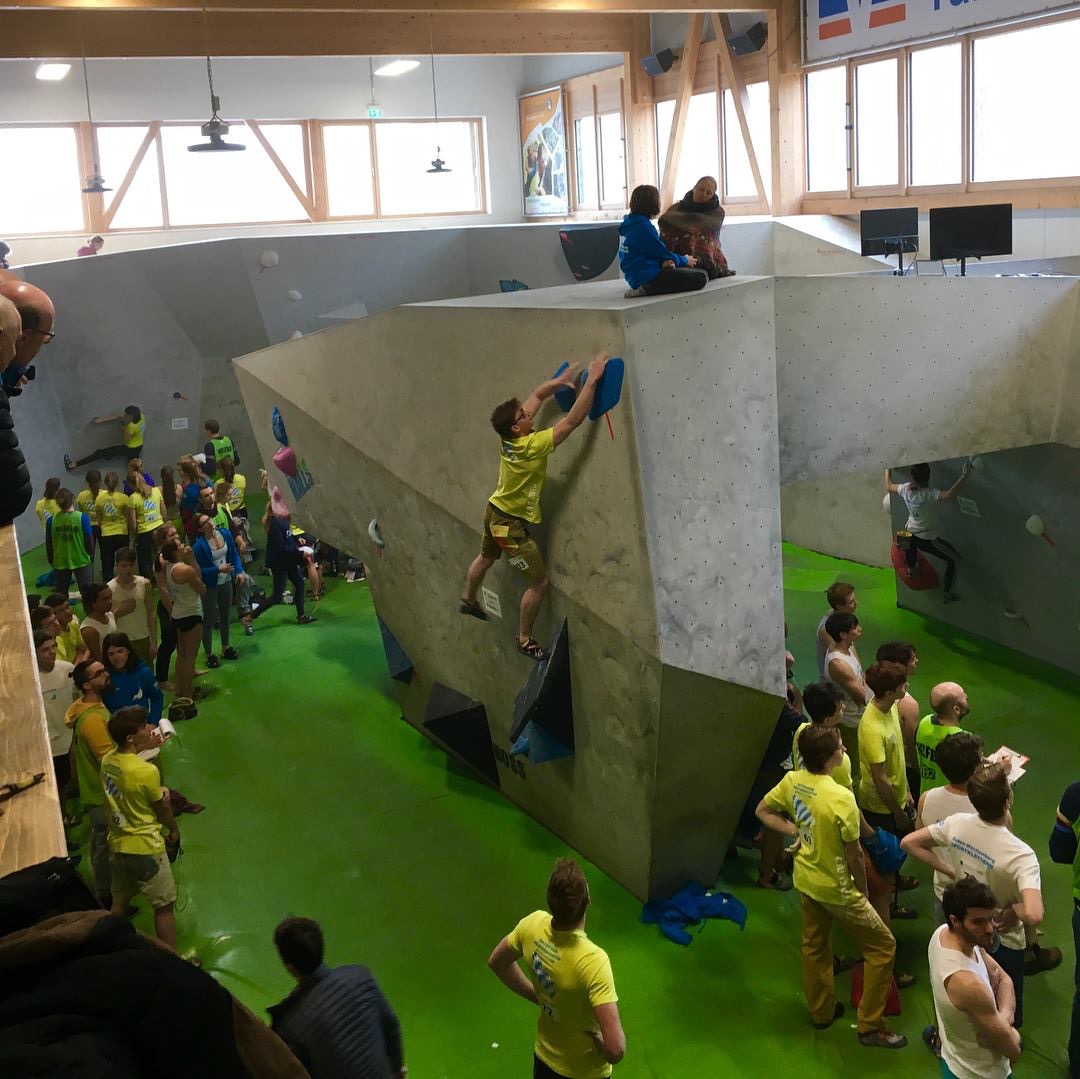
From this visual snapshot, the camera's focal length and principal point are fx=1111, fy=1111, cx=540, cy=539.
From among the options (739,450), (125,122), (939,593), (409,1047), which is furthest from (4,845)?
(125,122)

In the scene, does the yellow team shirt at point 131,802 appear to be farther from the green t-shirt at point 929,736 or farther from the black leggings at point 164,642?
the green t-shirt at point 929,736

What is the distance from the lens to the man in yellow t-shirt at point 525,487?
16.5ft

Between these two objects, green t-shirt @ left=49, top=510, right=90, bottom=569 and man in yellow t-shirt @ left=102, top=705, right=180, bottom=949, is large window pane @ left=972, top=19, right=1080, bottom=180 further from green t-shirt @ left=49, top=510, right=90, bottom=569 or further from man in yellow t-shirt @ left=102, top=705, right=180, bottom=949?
man in yellow t-shirt @ left=102, top=705, right=180, bottom=949

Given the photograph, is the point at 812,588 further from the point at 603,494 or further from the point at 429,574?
the point at 603,494

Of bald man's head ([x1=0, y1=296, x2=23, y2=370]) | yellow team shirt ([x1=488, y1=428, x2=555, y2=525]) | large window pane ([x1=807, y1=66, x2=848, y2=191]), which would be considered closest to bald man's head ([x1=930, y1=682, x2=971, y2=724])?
yellow team shirt ([x1=488, y1=428, x2=555, y2=525])

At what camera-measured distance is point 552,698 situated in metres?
5.67

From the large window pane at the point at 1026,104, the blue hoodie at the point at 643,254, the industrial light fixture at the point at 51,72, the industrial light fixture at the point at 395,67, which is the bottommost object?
the blue hoodie at the point at 643,254

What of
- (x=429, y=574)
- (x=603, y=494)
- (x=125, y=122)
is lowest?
(x=429, y=574)

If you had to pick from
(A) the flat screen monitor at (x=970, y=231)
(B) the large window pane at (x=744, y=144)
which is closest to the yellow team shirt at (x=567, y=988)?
(A) the flat screen monitor at (x=970, y=231)

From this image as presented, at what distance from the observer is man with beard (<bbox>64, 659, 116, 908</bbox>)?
5320 mm

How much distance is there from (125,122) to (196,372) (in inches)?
222

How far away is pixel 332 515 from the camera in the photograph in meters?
8.09

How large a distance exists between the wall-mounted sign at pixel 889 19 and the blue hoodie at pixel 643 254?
7657 millimetres

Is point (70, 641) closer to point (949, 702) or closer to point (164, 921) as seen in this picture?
point (164, 921)
